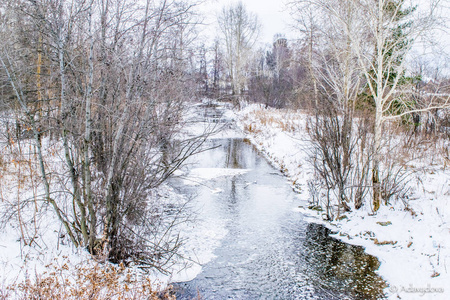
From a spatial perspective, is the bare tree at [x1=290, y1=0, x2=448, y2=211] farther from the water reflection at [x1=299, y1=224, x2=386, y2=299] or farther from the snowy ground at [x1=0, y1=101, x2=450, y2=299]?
the water reflection at [x1=299, y1=224, x2=386, y2=299]

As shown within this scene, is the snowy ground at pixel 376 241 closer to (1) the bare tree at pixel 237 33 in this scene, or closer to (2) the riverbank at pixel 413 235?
(2) the riverbank at pixel 413 235

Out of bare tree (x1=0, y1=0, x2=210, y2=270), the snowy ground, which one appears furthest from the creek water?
bare tree (x1=0, y1=0, x2=210, y2=270)

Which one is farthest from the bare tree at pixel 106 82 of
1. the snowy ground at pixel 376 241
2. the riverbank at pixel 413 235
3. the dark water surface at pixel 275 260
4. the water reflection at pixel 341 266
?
the riverbank at pixel 413 235

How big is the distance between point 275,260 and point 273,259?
0.05m

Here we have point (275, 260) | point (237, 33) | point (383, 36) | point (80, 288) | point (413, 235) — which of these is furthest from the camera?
point (237, 33)

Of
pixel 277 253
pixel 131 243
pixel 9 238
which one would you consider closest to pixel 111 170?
pixel 131 243

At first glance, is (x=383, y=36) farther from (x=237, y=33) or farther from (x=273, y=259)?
(x=237, y=33)

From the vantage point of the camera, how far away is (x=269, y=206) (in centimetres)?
842

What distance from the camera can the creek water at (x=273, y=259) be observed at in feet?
15.6

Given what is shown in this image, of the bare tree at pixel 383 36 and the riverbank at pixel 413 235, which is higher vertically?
the bare tree at pixel 383 36

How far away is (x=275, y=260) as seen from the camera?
18.5ft

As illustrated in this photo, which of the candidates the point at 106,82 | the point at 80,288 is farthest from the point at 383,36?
the point at 80,288

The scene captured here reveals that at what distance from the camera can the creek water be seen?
475 cm

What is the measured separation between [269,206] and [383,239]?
116 inches
